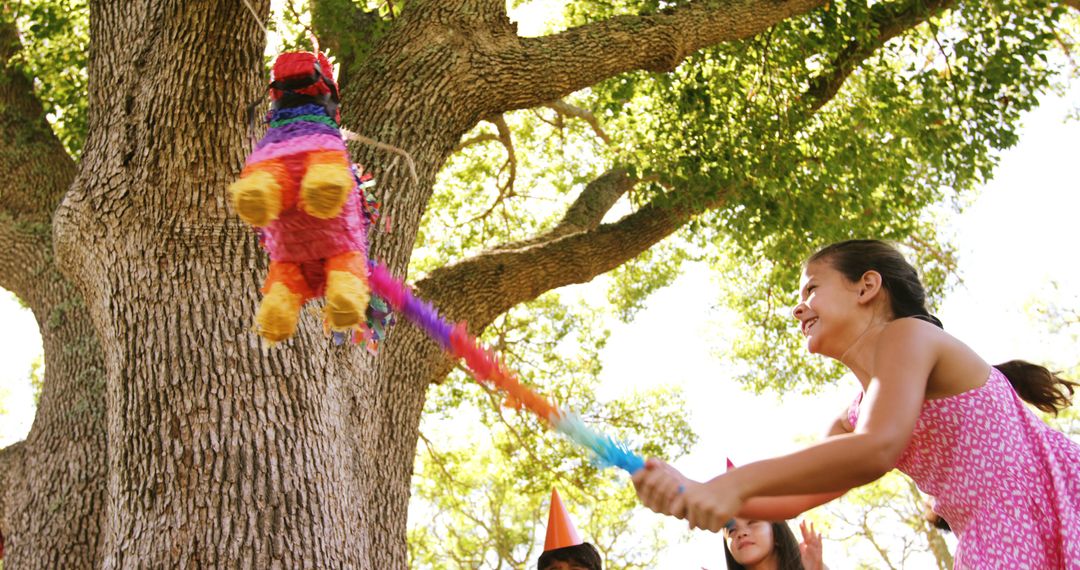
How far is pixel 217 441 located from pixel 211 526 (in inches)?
10.0

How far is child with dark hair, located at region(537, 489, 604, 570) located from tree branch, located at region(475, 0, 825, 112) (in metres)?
1.84

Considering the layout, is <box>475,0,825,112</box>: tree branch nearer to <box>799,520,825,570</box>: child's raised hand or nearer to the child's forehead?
<box>799,520,825,570</box>: child's raised hand

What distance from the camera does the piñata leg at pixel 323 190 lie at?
2129mm

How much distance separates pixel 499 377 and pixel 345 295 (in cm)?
43

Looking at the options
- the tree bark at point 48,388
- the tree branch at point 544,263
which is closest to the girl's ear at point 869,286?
the tree bark at point 48,388

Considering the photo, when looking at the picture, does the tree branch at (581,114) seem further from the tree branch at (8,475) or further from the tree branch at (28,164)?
the tree branch at (8,475)

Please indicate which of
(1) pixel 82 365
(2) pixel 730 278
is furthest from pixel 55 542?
(2) pixel 730 278

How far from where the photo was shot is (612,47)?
4.81m

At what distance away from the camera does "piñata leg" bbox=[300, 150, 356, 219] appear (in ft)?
6.98

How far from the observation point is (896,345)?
1.57 meters

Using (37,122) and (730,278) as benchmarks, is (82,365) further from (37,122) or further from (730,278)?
(730,278)

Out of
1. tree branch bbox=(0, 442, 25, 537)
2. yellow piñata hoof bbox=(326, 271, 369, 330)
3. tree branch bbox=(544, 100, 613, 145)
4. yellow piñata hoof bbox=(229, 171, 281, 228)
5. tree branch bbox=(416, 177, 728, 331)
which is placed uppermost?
tree branch bbox=(544, 100, 613, 145)

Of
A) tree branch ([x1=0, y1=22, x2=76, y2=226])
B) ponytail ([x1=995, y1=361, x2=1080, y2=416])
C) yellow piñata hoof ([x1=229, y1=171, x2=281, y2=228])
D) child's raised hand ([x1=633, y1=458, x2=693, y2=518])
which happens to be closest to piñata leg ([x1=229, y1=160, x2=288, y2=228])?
yellow piñata hoof ([x1=229, y1=171, x2=281, y2=228])

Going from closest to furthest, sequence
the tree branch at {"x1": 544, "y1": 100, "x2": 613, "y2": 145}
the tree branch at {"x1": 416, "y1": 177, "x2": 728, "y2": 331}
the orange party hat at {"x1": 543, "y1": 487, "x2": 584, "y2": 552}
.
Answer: the orange party hat at {"x1": 543, "y1": 487, "x2": 584, "y2": 552}
the tree branch at {"x1": 416, "y1": 177, "x2": 728, "y2": 331}
the tree branch at {"x1": 544, "y1": 100, "x2": 613, "y2": 145}
